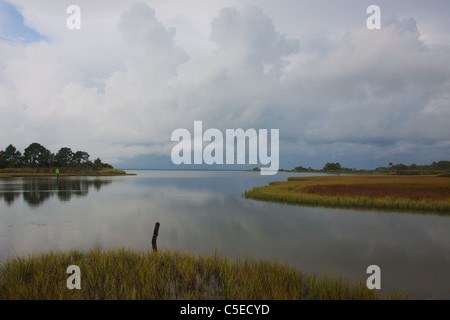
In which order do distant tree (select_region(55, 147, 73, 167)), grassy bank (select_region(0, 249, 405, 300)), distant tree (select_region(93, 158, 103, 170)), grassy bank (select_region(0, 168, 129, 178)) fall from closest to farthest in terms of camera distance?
grassy bank (select_region(0, 249, 405, 300)), grassy bank (select_region(0, 168, 129, 178)), distant tree (select_region(55, 147, 73, 167)), distant tree (select_region(93, 158, 103, 170))

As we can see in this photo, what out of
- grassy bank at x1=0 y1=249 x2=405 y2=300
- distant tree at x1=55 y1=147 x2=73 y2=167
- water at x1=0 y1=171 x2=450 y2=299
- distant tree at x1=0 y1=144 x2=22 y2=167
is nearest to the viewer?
grassy bank at x1=0 y1=249 x2=405 y2=300

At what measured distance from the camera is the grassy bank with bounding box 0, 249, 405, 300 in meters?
6.65

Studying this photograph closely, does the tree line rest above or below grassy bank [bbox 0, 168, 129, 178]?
above

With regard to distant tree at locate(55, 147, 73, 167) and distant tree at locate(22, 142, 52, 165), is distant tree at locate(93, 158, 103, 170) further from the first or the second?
distant tree at locate(22, 142, 52, 165)

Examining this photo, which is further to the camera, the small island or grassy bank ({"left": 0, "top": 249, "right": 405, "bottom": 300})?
the small island

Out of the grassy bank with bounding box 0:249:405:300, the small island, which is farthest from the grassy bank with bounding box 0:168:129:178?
the grassy bank with bounding box 0:249:405:300

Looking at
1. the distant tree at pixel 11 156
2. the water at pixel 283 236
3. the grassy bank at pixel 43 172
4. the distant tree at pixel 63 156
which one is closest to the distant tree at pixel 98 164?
the grassy bank at pixel 43 172

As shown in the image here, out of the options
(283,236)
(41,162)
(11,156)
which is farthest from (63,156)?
(283,236)

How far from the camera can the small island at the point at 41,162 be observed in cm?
9469

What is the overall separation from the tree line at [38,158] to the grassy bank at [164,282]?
119418 mm

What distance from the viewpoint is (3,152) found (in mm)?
96625

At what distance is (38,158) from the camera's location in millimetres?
102312

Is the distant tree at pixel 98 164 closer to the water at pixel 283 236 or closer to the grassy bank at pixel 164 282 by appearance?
the water at pixel 283 236
